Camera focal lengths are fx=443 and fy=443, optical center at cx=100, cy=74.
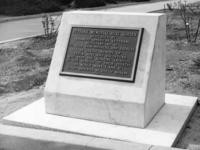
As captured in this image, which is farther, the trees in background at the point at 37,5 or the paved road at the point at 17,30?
the trees in background at the point at 37,5

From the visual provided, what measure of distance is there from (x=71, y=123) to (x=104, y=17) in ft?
4.39

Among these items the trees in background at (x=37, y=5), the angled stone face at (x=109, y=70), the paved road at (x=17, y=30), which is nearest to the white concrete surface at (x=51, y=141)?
the angled stone face at (x=109, y=70)

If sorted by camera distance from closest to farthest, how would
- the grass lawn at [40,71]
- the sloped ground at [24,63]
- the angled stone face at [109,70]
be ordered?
the angled stone face at [109,70]
the grass lawn at [40,71]
the sloped ground at [24,63]

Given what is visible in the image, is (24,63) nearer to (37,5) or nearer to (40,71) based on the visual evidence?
(40,71)

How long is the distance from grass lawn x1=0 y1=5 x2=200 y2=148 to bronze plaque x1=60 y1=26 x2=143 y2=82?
1.08 meters

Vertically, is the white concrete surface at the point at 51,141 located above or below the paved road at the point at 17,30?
below

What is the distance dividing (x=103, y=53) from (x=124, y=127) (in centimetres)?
94

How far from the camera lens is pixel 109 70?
17.3ft

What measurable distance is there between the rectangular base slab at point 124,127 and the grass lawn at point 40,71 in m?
0.17

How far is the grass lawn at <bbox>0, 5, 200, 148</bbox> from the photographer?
646cm

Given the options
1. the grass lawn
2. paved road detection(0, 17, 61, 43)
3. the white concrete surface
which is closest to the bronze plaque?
the white concrete surface

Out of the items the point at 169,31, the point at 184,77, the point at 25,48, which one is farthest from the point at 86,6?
the point at 184,77

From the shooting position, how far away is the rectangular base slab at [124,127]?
481cm

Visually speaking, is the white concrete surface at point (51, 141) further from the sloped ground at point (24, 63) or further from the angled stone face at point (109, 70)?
the sloped ground at point (24, 63)
